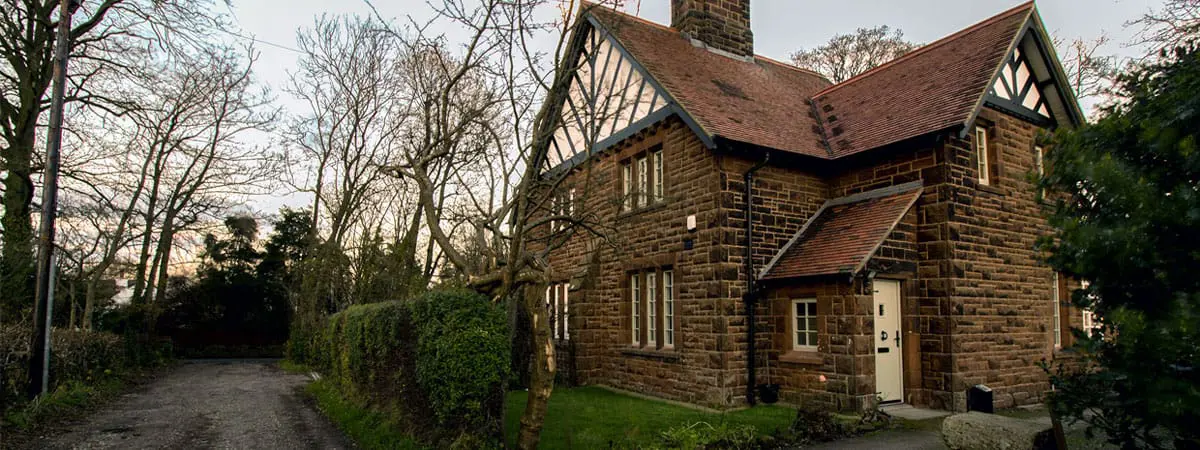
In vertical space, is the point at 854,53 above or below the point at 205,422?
above

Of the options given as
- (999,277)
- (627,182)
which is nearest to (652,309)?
(627,182)

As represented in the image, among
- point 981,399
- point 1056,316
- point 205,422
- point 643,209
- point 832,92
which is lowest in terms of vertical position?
point 205,422

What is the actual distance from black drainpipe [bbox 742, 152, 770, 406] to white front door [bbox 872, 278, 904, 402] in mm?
1930

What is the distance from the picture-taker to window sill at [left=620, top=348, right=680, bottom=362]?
1239 centimetres

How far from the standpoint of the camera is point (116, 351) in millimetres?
18734

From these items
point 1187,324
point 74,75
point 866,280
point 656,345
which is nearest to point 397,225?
point 74,75

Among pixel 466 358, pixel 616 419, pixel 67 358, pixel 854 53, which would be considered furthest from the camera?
pixel 854 53

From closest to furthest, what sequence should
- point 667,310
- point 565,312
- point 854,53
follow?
point 667,310, point 565,312, point 854,53

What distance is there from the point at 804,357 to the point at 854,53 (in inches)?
766

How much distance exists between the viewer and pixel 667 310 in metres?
13.2

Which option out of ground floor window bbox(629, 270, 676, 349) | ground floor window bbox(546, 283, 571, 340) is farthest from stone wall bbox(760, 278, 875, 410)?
ground floor window bbox(546, 283, 571, 340)

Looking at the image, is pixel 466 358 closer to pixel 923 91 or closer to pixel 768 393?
pixel 768 393

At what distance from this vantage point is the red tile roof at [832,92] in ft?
38.8

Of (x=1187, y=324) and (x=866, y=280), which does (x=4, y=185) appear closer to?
(x=866, y=280)
